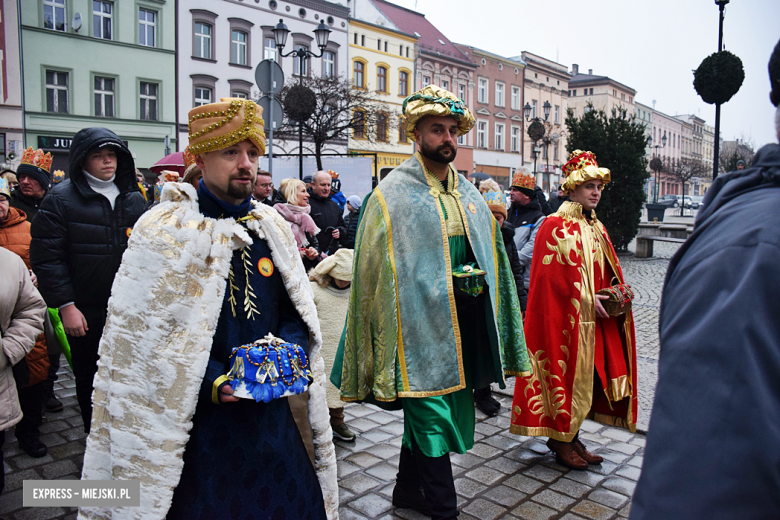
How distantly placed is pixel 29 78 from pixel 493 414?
26.6 metres

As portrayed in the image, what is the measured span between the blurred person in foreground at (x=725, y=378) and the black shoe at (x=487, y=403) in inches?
164

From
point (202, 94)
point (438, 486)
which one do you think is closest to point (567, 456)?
point (438, 486)

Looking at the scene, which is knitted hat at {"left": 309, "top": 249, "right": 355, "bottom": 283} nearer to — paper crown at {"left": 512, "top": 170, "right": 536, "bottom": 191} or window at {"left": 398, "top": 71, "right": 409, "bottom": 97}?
paper crown at {"left": 512, "top": 170, "right": 536, "bottom": 191}

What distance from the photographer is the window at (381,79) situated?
3872 cm

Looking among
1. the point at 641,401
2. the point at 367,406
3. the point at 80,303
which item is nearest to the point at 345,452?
the point at 367,406

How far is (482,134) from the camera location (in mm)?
48625

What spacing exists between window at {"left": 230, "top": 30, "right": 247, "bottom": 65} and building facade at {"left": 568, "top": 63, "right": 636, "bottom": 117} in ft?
151

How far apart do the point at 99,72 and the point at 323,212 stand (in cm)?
2390

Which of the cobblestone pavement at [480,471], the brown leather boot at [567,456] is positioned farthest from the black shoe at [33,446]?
the brown leather boot at [567,456]

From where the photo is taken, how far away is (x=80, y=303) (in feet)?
13.0

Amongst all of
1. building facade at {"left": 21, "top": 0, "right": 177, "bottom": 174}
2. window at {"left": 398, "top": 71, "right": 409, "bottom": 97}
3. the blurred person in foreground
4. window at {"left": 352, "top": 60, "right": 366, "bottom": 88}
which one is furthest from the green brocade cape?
window at {"left": 398, "top": 71, "right": 409, "bottom": 97}

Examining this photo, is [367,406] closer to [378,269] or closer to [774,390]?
[378,269]

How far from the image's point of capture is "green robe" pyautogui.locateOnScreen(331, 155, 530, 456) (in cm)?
315

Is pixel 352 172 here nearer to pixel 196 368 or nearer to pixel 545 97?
pixel 196 368
